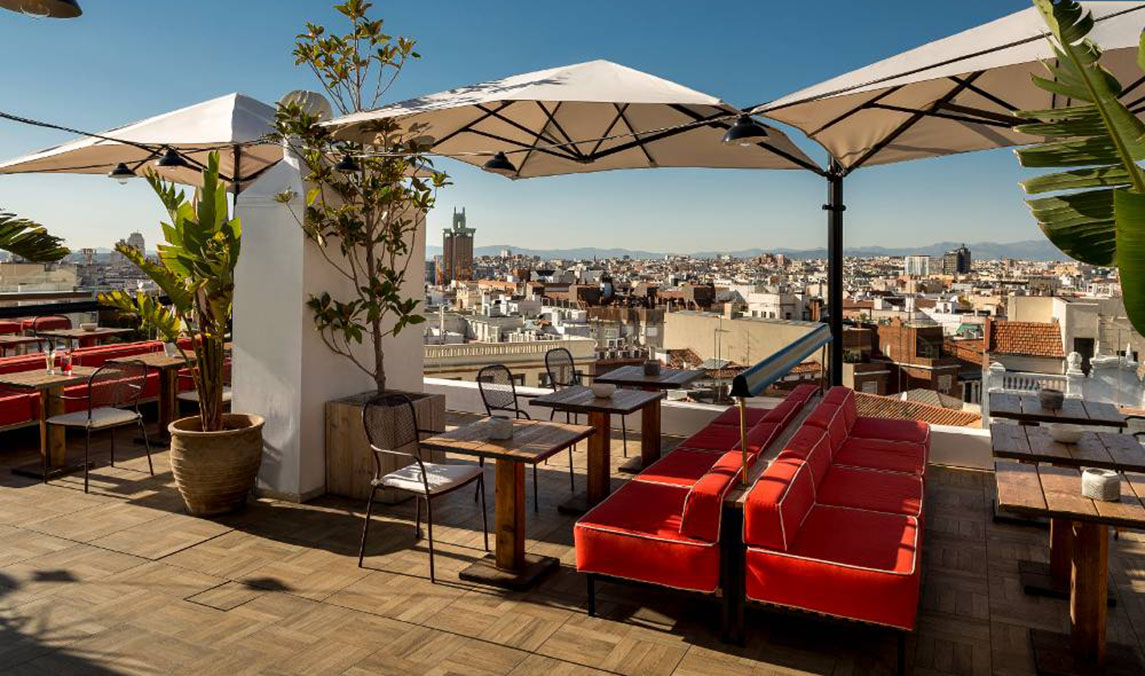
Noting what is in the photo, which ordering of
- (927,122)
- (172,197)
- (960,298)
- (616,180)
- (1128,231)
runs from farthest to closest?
(616,180) < (960,298) < (927,122) < (172,197) < (1128,231)

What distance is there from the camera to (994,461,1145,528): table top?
9.53ft

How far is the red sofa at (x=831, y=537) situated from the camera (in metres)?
3.03

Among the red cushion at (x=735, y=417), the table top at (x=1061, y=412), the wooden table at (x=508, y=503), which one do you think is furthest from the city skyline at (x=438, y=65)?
the wooden table at (x=508, y=503)

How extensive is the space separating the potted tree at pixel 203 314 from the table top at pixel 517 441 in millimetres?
1640

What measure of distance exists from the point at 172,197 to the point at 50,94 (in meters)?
16.1

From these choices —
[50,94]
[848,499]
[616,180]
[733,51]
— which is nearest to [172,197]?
[848,499]

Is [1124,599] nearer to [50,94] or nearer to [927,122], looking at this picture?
[927,122]

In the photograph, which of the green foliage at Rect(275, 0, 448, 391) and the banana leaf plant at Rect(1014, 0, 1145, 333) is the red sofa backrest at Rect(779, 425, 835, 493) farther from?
the green foliage at Rect(275, 0, 448, 391)

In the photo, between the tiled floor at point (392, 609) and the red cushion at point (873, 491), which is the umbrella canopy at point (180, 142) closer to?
the tiled floor at point (392, 609)

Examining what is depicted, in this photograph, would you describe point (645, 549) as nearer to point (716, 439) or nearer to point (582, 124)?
point (716, 439)

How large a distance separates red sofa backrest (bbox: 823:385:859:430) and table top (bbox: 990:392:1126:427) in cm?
93

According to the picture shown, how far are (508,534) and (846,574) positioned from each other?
1696mm

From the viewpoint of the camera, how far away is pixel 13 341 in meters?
8.95

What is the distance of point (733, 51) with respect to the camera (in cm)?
2314
